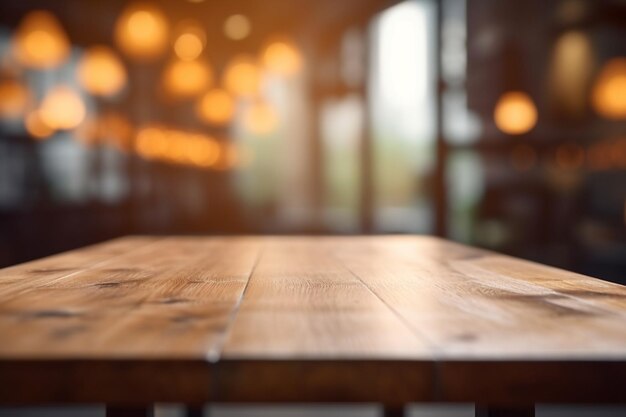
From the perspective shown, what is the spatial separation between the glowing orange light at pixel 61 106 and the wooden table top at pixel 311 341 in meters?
5.18

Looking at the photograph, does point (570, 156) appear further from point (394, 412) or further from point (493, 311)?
point (493, 311)

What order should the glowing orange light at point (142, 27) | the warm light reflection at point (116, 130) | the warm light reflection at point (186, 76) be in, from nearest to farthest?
1. the glowing orange light at point (142, 27)
2. the warm light reflection at point (186, 76)
3. the warm light reflection at point (116, 130)

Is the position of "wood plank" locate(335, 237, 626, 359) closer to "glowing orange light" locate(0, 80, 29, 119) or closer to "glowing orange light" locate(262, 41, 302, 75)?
"glowing orange light" locate(262, 41, 302, 75)

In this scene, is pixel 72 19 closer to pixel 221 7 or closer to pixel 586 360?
pixel 221 7

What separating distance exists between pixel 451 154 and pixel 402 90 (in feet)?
2.52

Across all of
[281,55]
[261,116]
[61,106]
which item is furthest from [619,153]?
[61,106]

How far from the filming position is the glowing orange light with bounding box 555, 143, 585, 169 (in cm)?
536

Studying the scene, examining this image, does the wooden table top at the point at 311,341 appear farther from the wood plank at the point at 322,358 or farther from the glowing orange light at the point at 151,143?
the glowing orange light at the point at 151,143

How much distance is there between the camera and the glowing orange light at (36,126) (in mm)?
7043

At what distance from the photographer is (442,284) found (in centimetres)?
117

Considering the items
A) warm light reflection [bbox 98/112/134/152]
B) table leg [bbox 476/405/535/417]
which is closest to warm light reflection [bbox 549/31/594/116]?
warm light reflection [bbox 98/112/134/152]

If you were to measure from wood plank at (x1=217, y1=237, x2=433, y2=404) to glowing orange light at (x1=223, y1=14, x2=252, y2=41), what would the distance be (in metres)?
6.31

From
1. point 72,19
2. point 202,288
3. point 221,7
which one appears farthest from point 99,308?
point 72,19

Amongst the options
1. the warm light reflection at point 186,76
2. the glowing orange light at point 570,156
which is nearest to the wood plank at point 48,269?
the warm light reflection at point 186,76
